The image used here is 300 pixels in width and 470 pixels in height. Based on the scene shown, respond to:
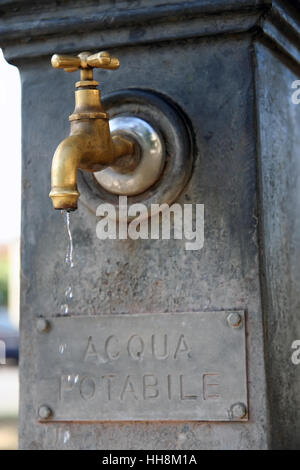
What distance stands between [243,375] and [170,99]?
0.61m

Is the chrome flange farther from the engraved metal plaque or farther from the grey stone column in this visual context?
the engraved metal plaque

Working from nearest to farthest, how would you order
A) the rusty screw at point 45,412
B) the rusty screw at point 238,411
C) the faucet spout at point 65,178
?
the faucet spout at point 65,178, the rusty screw at point 238,411, the rusty screw at point 45,412

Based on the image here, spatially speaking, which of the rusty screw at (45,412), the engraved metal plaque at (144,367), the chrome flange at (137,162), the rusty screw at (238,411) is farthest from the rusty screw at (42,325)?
the rusty screw at (238,411)

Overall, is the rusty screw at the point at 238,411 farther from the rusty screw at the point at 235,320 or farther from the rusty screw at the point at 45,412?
the rusty screw at the point at 45,412

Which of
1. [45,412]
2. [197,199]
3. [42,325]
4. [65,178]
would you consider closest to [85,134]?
[65,178]

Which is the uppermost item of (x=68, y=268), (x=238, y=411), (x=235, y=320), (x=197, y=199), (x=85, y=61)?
(x=85, y=61)

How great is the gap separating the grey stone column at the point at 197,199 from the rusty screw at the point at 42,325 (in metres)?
0.03

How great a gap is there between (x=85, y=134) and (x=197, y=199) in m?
0.29

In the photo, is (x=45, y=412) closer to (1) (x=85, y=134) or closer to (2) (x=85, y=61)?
(1) (x=85, y=134)

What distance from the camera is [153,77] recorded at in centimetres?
188

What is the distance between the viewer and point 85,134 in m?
1.66

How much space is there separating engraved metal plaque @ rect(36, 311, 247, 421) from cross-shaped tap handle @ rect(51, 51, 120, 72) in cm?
53

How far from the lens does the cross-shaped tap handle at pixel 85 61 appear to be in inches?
65.1
